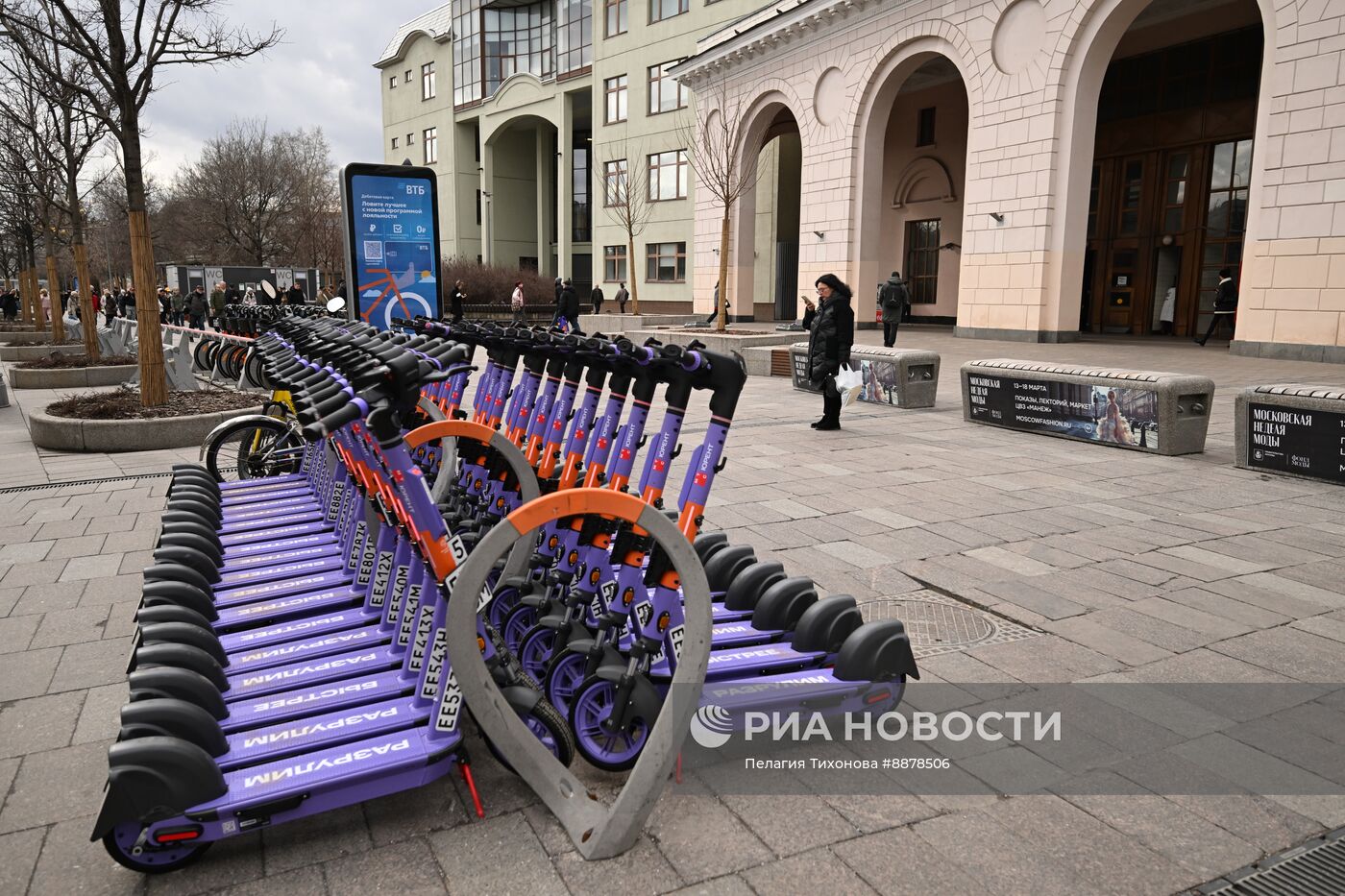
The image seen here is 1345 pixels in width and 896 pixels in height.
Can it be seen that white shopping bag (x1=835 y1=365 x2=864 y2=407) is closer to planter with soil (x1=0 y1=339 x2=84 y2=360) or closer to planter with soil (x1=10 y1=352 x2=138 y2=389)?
planter with soil (x1=10 y1=352 x2=138 y2=389)

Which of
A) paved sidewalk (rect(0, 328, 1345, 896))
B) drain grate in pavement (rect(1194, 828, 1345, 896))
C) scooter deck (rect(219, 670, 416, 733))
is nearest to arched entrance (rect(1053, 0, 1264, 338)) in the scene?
paved sidewalk (rect(0, 328, 1345, 896))

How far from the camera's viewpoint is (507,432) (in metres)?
4.98

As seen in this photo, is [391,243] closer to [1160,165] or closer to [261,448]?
[261,448]

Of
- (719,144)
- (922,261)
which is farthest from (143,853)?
(922,261)

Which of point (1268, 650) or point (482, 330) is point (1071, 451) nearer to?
point (1268, 650)

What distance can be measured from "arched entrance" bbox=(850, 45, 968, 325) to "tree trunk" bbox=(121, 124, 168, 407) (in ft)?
Answer: 63.7

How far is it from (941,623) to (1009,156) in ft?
60.7

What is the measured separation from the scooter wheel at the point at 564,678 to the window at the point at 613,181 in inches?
1406

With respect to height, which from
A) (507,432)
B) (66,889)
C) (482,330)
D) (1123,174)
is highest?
(1123,174)

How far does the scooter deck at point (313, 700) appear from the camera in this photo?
8.91 ft

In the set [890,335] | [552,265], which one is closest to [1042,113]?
[890,335]

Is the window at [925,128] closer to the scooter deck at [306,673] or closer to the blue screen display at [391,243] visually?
the blue screen display at [391,243]

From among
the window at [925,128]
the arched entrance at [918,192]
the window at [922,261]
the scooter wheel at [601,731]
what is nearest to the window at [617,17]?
the arched entrance at [918,192]

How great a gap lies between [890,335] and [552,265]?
3504 cm
